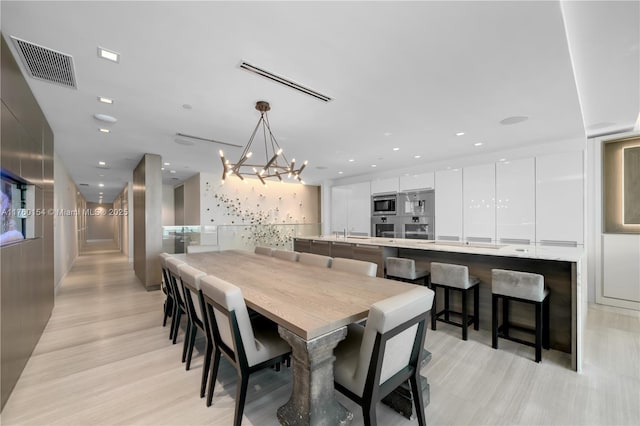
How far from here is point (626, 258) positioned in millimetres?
3678

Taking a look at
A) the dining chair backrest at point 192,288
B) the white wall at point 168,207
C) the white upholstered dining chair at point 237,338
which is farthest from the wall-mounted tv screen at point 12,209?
the white wall at point 168,207

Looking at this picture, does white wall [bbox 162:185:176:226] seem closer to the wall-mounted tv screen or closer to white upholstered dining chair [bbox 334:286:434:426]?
the wall-mounted tv screen

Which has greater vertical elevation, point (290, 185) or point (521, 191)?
point (290, 185)

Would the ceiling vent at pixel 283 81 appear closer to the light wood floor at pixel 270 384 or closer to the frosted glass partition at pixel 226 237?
the light wood floor at pixel 270 384

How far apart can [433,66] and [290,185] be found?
255 inches

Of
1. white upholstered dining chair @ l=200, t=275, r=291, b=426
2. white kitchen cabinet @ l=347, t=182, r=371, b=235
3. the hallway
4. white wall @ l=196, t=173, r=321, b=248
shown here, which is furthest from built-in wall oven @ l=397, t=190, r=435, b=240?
white upholstered dining chair @ l=200, t=275, r=291, b=426

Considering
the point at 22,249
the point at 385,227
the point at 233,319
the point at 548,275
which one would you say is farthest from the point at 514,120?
the point at 22,249

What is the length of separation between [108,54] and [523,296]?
3875 millimetres

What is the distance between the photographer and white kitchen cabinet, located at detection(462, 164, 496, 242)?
4773 mm

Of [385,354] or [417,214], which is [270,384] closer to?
[385,354]

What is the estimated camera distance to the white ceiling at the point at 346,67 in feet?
5.27

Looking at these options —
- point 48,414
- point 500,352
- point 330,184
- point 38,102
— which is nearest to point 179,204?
point 330,184

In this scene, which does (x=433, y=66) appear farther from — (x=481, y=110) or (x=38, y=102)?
(x=38, y=102)

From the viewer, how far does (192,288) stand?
78.5 inches
